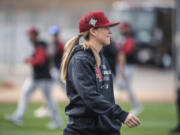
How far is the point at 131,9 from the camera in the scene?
2833 cm

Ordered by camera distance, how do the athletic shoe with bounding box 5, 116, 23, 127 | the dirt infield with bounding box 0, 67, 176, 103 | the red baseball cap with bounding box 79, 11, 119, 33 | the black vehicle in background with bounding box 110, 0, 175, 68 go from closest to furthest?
the red baseball cap with bounding box 79, 11, 119, 33
the athletic shoe with bounding box 5, 116, 23, 127
the dirt infield with bounding box 0, 67, 176, 103
the black vehicle in background with bounding box 110, 0, 175, 68

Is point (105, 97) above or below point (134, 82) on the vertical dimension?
above

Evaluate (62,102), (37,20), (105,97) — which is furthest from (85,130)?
(37,20)

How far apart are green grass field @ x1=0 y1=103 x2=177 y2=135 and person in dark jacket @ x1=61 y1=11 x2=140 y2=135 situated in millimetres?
5341

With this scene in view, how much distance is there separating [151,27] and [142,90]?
9.08m

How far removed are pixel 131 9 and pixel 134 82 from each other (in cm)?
677

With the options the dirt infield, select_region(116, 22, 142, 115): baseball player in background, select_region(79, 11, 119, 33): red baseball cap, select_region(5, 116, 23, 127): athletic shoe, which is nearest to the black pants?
select_region(79, 11, 119, 33): red baseball cap

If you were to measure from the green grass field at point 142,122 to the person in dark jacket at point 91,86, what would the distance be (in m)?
5.34

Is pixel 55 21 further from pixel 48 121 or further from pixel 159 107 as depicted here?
pixel 48 121

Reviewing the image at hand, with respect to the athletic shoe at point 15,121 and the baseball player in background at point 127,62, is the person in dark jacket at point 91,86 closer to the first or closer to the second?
the athletic shoe at point 15,121

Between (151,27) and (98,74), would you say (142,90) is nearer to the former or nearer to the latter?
(151,27)

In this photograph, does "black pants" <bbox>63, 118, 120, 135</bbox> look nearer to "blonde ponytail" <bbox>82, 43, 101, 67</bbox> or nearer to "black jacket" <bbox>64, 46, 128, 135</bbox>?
"black jacket" <bbox>64, 46, 128, 135</bbox>

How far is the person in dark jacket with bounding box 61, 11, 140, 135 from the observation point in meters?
4.78

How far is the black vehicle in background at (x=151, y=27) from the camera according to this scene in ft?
91.4
